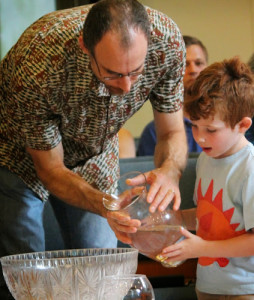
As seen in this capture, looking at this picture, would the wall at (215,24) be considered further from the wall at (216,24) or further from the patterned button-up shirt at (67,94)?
the patterned button-up shirt at (67,94)

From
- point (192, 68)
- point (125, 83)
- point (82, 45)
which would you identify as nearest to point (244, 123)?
point (125, 83)

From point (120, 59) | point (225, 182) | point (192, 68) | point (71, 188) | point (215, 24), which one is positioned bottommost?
point (215, 24)

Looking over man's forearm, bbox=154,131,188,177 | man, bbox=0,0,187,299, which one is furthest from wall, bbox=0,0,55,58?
man's forearm, bbox=154,131,188,177

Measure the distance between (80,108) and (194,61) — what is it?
1.81m

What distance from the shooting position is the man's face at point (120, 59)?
4.63ft

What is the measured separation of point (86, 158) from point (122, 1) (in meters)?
0.55

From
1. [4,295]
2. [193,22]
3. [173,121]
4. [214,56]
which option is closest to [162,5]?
[193,22]

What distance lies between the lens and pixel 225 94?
1.44 metres

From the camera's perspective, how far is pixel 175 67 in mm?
1724

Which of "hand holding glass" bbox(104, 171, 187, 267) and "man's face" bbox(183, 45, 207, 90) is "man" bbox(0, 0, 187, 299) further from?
"man's face" bbox(183, 45, 207, 90)

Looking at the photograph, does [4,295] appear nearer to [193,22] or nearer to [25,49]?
[25,49]

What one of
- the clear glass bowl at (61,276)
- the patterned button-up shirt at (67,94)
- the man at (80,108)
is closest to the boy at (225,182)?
the man at (80,108)

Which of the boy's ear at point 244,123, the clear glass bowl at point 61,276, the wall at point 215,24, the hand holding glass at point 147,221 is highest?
the boy's ear at point 244,123

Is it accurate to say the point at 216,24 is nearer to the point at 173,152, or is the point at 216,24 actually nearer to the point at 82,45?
the point at 173,152
